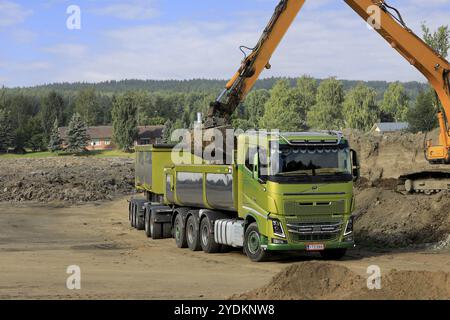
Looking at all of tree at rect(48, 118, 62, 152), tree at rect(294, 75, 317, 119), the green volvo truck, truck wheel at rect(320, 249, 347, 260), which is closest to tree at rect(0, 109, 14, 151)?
tree at rect(48, 118, 62, 152)

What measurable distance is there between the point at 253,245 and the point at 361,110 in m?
93.2

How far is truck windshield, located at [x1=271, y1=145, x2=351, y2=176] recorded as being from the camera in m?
19.6

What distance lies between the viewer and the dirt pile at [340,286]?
40.2 ft

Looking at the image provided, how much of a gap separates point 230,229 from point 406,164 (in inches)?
982

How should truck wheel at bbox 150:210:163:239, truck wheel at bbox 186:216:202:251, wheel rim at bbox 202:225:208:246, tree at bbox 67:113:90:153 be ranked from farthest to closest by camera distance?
1. tree at bbox 67:113:90:153
2. truck wheel at bbox 150:210:163:239
3. truck wheel at bbox 186:216:202:251
4. wheel rim at bbox 202:225:208:246

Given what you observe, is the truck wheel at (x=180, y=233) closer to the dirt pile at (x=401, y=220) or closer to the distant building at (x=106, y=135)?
the dirt pile at (x=401, y=220)

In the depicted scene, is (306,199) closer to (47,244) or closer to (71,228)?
(47,244)

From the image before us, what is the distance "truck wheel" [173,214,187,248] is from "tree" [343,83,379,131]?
8677 centimetres

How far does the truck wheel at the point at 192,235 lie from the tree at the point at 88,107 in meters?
150

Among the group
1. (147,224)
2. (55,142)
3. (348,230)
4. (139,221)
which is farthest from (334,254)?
(55,142)

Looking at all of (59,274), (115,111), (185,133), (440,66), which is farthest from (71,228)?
(115,111)

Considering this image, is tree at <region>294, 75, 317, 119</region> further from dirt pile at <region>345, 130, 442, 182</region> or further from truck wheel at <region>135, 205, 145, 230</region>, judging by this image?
truck wheel at <region>135, 205, 145, 230</region>

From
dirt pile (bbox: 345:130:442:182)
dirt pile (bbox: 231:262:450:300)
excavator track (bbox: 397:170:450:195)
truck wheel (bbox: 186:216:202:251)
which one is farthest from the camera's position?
dirt pile (bbox: 345:130:442:182)

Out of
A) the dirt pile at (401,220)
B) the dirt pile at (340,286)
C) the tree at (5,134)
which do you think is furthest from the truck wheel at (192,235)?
the tree at (5,134)
